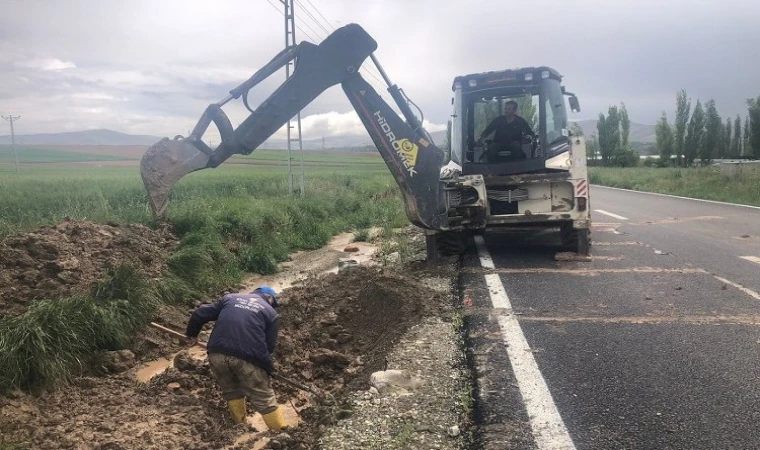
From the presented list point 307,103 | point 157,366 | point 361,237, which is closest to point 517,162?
point 307,103

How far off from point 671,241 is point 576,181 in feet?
9.62

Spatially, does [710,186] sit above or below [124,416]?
above

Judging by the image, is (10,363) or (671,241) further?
(671,241)

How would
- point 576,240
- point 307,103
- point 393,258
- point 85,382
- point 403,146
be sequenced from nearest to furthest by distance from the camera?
point 85,382, point 307,103, point 403,146, point 576,240, point 393,258

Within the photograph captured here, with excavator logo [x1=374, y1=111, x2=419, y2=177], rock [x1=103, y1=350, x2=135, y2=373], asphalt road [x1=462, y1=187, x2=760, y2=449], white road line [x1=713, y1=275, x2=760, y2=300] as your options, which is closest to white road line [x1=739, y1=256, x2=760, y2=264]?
asphalt road [x1=462, y1=187, x2=760, y2=449]

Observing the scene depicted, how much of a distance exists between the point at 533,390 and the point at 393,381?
975 mm

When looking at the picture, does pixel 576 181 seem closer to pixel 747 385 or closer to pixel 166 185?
pixel 747 385

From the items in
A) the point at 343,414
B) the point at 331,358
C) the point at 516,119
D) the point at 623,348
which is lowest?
the point at 331,358

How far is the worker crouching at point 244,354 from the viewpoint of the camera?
446cm

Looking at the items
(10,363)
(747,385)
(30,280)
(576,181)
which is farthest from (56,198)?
(747,385)

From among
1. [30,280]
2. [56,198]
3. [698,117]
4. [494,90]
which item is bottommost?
[30,280]

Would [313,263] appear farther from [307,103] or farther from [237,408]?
[237,408]

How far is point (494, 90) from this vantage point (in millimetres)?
9578

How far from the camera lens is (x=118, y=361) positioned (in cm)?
558
